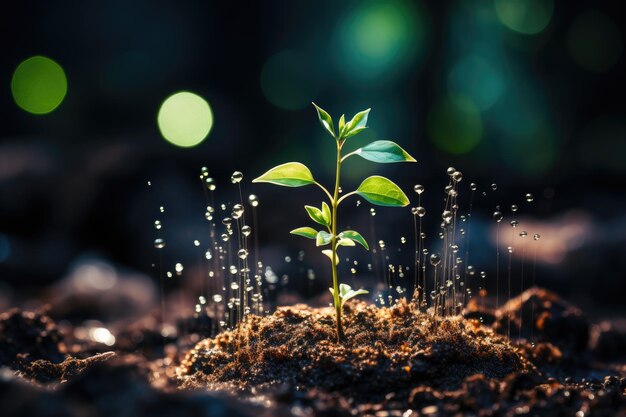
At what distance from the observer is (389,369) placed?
179 centimetres

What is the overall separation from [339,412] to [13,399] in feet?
2.48

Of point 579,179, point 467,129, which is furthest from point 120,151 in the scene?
point 579,179

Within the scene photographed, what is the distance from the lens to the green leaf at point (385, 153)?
6.07 ft

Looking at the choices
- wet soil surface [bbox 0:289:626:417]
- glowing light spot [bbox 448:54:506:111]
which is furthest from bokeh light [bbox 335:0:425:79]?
wet soil surface [bbox 0:289:626:417]

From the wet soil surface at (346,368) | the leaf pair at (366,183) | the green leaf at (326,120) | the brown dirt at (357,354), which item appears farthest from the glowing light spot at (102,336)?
the green leaf at (326,120)

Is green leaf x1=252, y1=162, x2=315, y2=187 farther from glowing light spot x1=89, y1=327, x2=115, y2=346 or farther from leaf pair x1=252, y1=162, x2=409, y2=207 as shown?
glowing light spot x1=89, y1=327, x2=115, y2=346

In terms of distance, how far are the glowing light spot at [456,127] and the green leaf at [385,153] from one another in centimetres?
566

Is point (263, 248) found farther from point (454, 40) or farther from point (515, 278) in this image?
point (454, 40)

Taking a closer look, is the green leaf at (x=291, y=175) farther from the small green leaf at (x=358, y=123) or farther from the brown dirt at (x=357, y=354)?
the brown dirt at (x=357, y=354)

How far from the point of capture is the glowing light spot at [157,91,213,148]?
312 inches

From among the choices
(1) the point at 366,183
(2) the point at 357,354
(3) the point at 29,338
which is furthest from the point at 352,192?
(3) the point at 29,338

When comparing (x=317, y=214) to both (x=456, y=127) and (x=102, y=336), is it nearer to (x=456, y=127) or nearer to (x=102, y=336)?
(x=102, y=336)

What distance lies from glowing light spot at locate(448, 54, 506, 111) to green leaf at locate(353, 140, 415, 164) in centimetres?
577

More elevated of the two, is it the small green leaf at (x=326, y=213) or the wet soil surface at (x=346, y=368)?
the small green leaf at (x=326, y=213)
